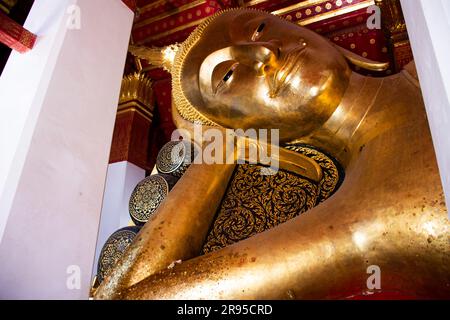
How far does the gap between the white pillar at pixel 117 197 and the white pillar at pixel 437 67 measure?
193cm

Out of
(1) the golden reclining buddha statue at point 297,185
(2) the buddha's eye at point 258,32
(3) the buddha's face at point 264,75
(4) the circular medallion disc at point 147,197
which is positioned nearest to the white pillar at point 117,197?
(4) the circular medallion disc at point 147,197

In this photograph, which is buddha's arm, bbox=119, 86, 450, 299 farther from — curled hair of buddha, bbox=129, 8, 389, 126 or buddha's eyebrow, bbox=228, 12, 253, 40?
buddha's eyebrow, bbox=228, 12, 253, 40

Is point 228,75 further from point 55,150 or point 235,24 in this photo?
point 55,150

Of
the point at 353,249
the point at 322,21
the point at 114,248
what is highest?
the point at 322,21

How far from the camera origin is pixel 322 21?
7.39 ft

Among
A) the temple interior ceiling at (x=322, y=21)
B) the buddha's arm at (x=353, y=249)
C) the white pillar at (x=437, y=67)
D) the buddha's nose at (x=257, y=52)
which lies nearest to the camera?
the white pillar at (x=437, y=67)

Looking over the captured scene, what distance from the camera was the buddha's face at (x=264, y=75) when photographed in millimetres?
1040

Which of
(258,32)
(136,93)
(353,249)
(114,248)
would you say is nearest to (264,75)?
(258,32)

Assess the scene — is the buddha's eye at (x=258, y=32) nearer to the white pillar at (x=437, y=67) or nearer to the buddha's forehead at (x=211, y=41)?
the buddha's forehead at (x=211, y=41)

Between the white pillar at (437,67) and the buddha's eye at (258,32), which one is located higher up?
the buddha's eye at (258,32)

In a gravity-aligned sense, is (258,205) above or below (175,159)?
below

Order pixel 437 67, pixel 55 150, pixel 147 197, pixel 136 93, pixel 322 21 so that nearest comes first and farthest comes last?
pixel 437 67 → pixel 55 150 → pixel 147 197 → pixel 322 21 → pixel 136 93

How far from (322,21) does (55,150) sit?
5.88 feet
